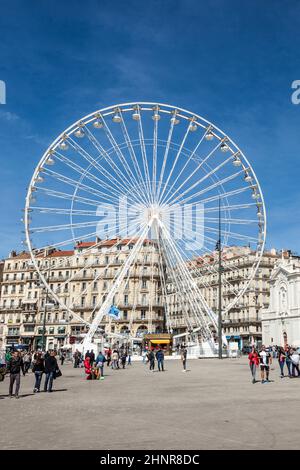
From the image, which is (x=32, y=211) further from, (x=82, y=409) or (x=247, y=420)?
(x=247, y=420)

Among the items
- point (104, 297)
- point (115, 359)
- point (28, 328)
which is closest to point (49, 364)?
point (115, 359)

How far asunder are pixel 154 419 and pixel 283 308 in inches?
2681

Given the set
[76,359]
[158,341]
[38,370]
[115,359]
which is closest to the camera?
[38,370]

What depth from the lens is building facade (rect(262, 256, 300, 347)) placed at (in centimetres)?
7200

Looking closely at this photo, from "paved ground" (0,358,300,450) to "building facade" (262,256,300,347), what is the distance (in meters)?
56.8

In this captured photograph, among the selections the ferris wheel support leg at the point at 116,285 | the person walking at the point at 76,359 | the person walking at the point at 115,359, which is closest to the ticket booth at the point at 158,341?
the ferris wheel support leg at the point at 116,285

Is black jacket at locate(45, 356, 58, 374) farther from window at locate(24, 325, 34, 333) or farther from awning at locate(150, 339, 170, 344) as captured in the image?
window at locate(24, 325, 34, 333)

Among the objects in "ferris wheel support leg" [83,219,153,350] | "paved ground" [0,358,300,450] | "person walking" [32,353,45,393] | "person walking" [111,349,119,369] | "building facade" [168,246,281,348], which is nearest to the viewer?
"paved ground" [0,358,300,450]

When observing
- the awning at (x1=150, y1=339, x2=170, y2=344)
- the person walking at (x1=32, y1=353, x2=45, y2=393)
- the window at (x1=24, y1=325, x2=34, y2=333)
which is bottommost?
the person walking at (x1=32, y1=353, x2=45, y2=393)

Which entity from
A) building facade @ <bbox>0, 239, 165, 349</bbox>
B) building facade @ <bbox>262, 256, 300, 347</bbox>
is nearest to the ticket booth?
building facade @ <bbox>262, 256, 300, 347</bbox>

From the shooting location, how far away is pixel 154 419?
11.0m

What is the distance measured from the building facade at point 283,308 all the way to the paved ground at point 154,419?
5681 centimetres

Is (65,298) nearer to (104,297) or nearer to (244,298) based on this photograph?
(104,297)

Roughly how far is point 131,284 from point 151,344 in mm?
39861
